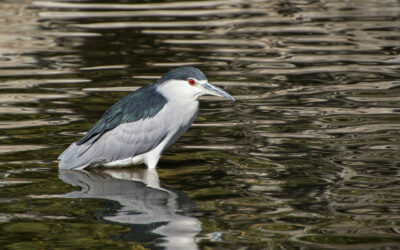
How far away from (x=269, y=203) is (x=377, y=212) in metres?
0.95

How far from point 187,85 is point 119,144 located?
91cm

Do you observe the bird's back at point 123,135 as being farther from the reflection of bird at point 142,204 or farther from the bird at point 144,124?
the reflection of bird at point 142,204

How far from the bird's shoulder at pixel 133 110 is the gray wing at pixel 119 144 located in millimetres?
51

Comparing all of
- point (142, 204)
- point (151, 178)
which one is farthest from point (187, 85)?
point (142, 204)

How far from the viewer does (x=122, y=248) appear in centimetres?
706

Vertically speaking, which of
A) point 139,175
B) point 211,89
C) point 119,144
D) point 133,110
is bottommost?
point 139,175

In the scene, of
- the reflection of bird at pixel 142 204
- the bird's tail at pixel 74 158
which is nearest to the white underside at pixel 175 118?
the reflection of bird at pixel 142 204

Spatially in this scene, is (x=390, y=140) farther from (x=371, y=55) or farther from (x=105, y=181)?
(x=371, y=55)

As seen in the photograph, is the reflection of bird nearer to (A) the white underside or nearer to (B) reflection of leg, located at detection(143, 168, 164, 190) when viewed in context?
(B) reflection of leg, located at detection(143, 168, 164, 190)

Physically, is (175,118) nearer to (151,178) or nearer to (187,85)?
(187,85)

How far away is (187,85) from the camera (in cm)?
925

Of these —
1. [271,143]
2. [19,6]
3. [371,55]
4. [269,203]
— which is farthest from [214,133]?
[19,6]

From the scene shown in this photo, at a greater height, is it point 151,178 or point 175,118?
point 175,118

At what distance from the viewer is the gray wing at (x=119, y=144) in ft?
30.6
